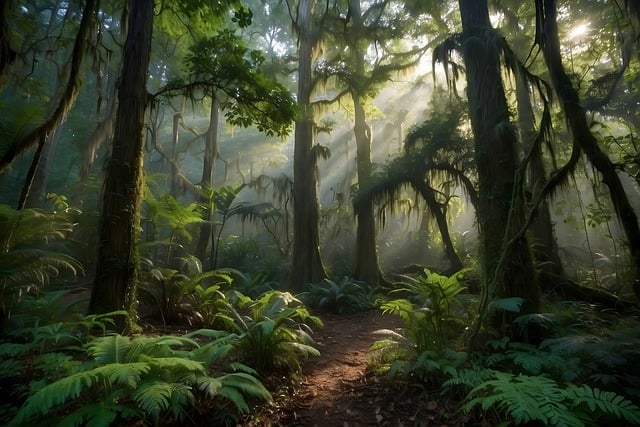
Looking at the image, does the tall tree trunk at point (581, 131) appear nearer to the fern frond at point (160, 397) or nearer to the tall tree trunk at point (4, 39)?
the fern frond at point (160, 397)

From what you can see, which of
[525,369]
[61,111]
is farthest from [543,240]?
[61,111]

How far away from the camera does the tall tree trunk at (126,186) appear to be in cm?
439

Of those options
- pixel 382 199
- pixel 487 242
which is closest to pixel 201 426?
pixel 487 242

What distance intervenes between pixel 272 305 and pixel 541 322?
3.54 m

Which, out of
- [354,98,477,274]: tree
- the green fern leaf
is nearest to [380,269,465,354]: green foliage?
the green fern leaf

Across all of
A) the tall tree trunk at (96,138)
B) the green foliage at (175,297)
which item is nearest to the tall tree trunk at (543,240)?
the green foliage at (175,297)

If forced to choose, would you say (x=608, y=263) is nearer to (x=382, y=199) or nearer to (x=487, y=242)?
(x=382, y=199)

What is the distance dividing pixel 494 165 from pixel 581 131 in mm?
2015

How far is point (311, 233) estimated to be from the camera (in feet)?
34.2

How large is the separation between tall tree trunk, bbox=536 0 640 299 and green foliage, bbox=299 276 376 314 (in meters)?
6.07

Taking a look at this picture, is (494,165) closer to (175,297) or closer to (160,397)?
(160,397)

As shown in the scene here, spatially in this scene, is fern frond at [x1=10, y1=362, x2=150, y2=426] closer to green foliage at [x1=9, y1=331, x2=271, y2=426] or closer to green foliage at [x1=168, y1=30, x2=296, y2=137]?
green foliage at [x1=9, y1=331, x2=271, y2=426]

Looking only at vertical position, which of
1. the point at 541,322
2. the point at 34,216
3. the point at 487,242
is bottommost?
the point at 541,322

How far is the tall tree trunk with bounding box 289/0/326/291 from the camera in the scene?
33.7ft
